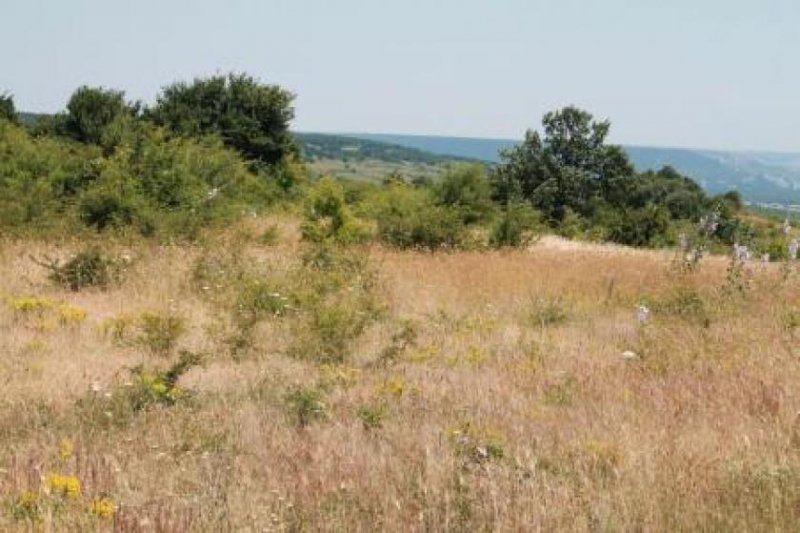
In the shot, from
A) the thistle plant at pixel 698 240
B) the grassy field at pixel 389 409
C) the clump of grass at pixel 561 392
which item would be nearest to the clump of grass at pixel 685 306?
the grassy field at pixel 389 409

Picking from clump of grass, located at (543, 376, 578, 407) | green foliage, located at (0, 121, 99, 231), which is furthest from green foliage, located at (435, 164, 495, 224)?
clump of grass, located at (543, 376, 578, 407)

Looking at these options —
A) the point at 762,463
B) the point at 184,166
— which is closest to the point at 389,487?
the point at 762,463

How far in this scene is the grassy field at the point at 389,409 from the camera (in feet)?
10.8

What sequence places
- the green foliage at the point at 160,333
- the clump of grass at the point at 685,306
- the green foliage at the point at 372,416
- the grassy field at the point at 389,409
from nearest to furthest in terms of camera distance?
the grassy field at the point at 389,409 < the green foliage at the point at 372,416 < the green foliage at the point at 160,333 < the clump of grass at the point at 685,306

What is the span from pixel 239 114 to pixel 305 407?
3108 cm

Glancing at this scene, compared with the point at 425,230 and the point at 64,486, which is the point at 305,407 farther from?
the point at 425,230

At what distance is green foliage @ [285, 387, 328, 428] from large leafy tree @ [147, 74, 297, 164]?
29.2 metres

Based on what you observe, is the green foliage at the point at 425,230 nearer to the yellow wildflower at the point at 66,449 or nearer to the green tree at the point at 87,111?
the yellow wildflower at the point at 66,449

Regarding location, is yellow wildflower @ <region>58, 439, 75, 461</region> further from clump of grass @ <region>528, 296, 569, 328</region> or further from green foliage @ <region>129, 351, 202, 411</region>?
clump of grass @ <region>528, 296, 569, 328</region>

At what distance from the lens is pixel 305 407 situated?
484 cm

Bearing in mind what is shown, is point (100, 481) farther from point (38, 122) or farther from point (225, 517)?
point (38, 122)

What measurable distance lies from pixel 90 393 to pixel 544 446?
9.74 feet

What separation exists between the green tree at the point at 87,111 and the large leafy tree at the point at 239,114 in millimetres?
1833

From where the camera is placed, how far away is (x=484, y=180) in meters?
27.2
